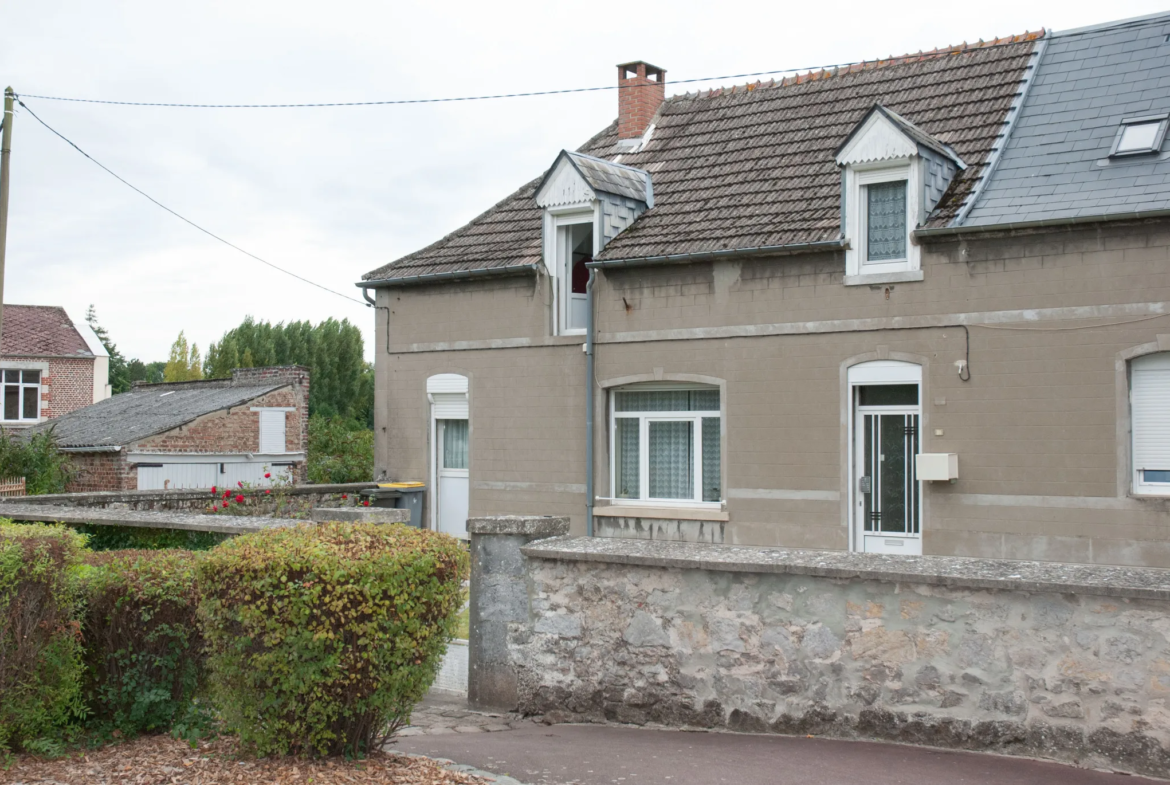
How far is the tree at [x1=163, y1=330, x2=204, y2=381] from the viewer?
64.8 metres

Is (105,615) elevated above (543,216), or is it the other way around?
(543,216)

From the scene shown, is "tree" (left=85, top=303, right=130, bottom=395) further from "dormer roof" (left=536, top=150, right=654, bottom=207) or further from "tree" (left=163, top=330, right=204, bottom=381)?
"dormer roof" (left=536, top=150, right=654, bottom=207)

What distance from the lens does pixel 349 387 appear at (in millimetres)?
57969

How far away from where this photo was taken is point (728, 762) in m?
6.23

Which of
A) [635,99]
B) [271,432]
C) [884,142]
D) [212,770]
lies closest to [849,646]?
[212,770]

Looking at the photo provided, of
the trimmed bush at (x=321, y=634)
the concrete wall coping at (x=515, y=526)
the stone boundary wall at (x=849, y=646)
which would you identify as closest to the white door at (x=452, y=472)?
the concrete wall coping at (x=515, y=526)

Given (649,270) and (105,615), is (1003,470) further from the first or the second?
(105,615)

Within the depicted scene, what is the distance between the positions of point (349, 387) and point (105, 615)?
52.5 meters

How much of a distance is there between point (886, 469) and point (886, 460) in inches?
4.5

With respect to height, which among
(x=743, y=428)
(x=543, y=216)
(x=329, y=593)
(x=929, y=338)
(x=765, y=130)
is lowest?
(x=329, y=593)

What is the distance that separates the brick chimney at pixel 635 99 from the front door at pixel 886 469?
6.87 metres

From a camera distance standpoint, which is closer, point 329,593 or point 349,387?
point 329,593

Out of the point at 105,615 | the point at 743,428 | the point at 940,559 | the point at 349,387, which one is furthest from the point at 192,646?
the point at 349,387

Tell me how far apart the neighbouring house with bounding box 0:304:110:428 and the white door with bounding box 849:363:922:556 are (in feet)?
112
